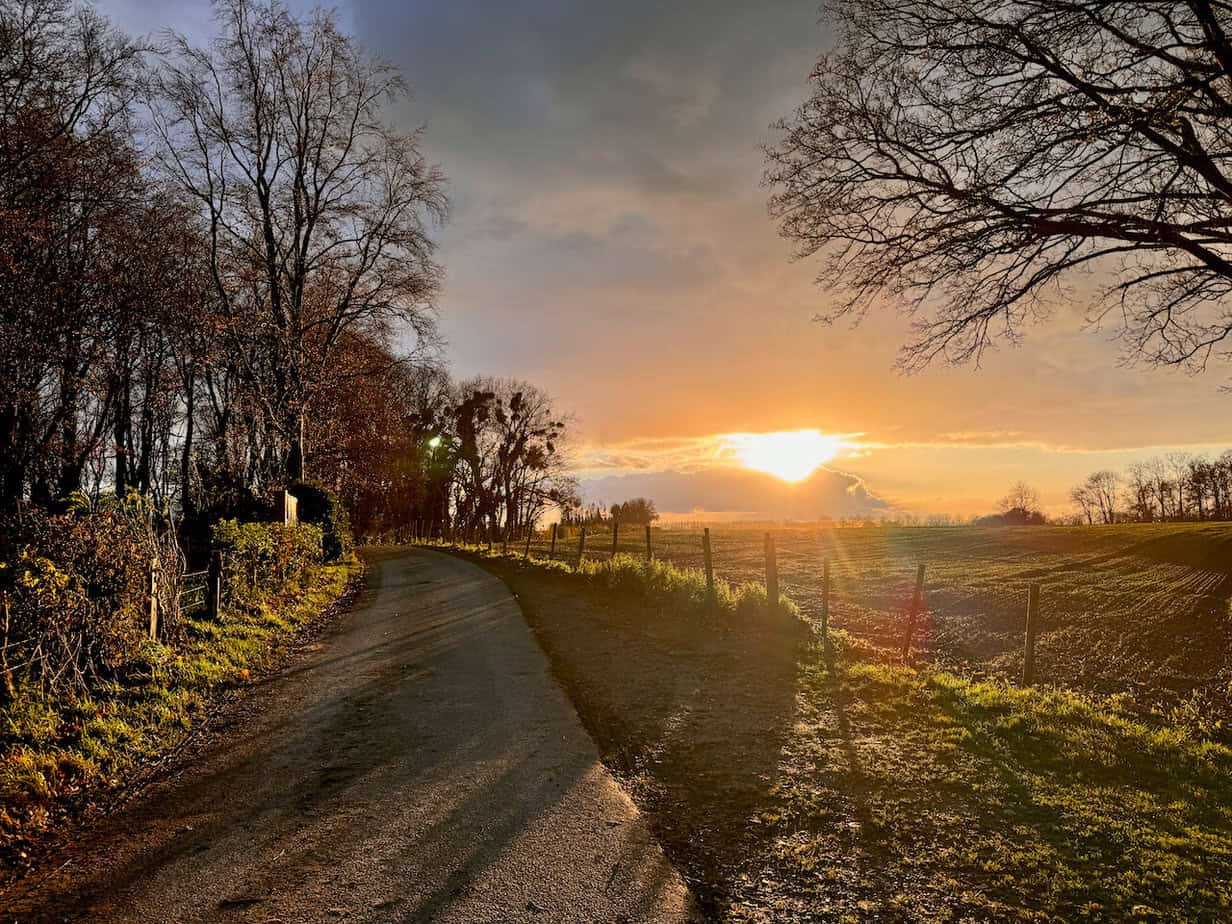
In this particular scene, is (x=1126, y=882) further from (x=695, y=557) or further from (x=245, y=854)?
(x=695, y=557)

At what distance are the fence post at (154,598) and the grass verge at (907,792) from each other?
502 centimetres

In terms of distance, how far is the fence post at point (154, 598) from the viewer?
325 inches

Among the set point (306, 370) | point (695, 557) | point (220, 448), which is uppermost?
point (306, 370)

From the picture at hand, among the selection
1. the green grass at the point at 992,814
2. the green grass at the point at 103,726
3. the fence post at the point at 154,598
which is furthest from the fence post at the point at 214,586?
the green grass at the point at 992,814

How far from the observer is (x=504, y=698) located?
8023 mm

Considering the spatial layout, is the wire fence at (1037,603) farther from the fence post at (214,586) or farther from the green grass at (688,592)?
the fence post at (214,586)

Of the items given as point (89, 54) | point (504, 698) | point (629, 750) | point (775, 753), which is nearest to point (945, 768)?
point (775, 753)

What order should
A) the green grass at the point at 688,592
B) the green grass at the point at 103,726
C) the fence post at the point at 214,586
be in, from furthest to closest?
the green grass at the point at 688,592
the fence post at the point at 214,586
the green grass at the point at 103,726

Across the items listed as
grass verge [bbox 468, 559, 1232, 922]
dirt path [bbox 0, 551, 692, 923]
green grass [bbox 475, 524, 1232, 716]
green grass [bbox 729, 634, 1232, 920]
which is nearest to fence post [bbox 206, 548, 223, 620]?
dirt path [bbox 0, 551, 692, 923]

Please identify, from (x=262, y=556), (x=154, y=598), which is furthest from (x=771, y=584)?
(x=262, y=556)

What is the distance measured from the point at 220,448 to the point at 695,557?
2266cm

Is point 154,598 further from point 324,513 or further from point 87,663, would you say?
point 324,513

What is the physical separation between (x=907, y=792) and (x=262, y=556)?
12.6m

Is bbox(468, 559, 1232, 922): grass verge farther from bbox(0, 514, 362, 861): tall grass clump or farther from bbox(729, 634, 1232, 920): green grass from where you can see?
bbox(0, 514, 362, 861): tall grass clump
